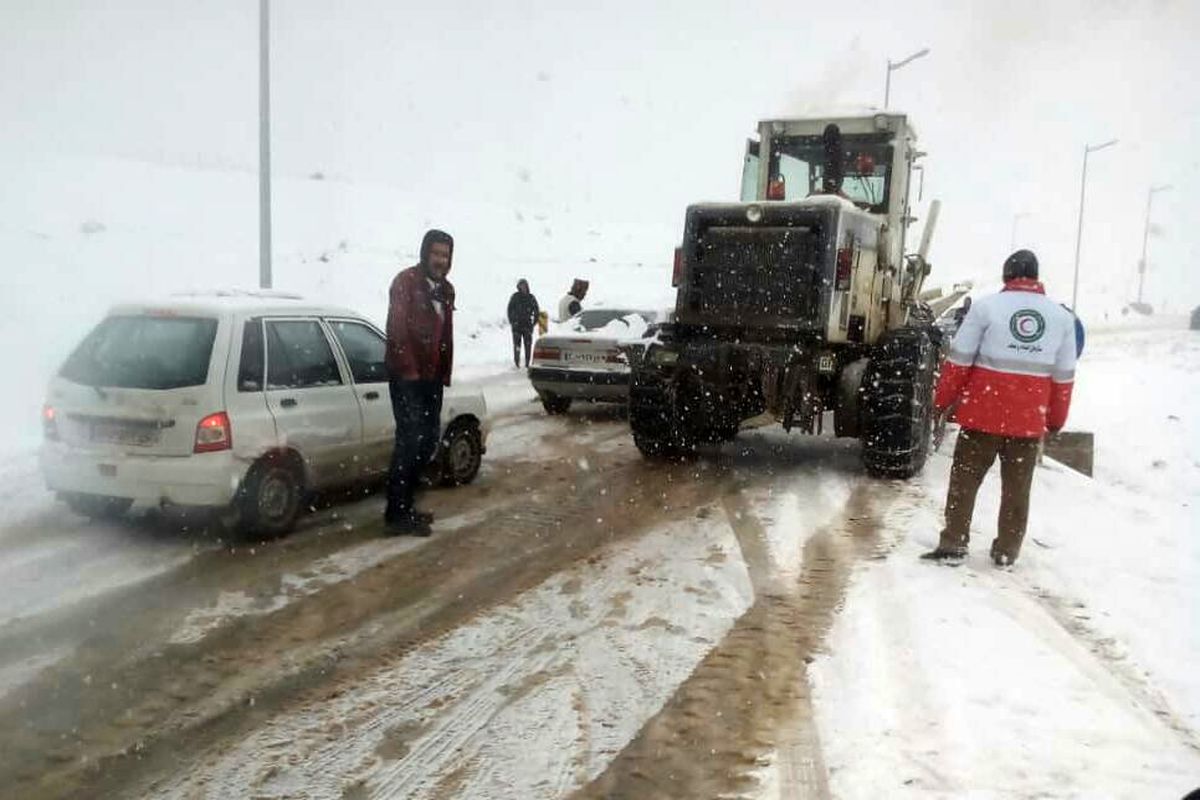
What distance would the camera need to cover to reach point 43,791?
3.42 meters

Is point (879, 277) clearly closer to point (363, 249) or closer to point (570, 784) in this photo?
point (570, 784)

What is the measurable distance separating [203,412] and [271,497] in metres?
0.74

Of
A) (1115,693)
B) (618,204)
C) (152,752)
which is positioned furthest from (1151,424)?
(618,204)

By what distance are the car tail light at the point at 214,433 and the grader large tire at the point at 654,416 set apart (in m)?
4.07

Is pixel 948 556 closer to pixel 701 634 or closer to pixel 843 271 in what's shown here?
pixel 701 634

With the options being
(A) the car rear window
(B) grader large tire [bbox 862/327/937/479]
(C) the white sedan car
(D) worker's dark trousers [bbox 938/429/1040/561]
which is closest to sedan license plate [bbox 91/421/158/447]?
(A) the car rear window

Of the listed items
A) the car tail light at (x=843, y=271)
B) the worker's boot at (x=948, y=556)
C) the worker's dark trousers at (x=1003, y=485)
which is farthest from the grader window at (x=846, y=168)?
the worker's boot at (x=948, y=556)

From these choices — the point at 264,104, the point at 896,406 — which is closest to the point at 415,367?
the point at 896,406

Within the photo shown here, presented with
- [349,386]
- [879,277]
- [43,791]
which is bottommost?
[43,791]

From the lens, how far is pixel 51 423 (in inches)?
251

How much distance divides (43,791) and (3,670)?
4.01 ft

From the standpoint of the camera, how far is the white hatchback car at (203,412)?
6035 mm

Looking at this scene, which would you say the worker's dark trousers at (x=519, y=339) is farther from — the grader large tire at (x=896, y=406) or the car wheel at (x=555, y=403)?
the grader large tire at (x=896, y=406)

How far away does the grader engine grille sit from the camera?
888 centimetres
